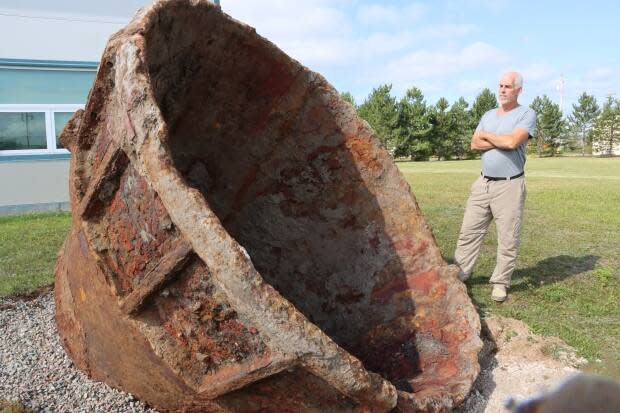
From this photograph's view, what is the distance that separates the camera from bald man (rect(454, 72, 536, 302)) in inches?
213

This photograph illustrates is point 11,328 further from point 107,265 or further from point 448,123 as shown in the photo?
point 448,123

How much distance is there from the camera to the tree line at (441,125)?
5228 centimetres

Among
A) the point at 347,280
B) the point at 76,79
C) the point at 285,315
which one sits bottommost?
the point at 347,280

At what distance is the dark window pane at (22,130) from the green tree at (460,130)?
46.9m

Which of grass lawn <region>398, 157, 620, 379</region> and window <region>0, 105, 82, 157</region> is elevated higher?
window <region>0, 105, 82, 157</region>

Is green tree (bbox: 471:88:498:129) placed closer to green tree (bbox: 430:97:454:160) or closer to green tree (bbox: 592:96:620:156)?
green tree (bbox: 430:97:454:160)

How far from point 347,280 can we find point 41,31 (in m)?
8.99

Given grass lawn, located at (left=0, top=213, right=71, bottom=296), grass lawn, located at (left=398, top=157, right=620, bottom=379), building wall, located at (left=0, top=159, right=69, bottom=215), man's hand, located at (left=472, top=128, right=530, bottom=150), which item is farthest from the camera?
building wall, located at (left=0, top=159, right=69, bottom=215)

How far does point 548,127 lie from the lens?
206 feet

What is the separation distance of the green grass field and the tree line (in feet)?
123

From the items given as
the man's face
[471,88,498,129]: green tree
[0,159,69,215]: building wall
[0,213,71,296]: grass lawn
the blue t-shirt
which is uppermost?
[471,88,498,129]: green tree

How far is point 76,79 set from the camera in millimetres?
11258

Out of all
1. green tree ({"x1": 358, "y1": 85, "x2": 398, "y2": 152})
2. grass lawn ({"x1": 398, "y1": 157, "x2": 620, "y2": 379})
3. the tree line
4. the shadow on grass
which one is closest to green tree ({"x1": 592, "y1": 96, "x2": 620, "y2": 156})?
the tree line

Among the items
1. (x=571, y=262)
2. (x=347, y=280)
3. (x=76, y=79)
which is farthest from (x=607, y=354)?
(x=76, y=79)
